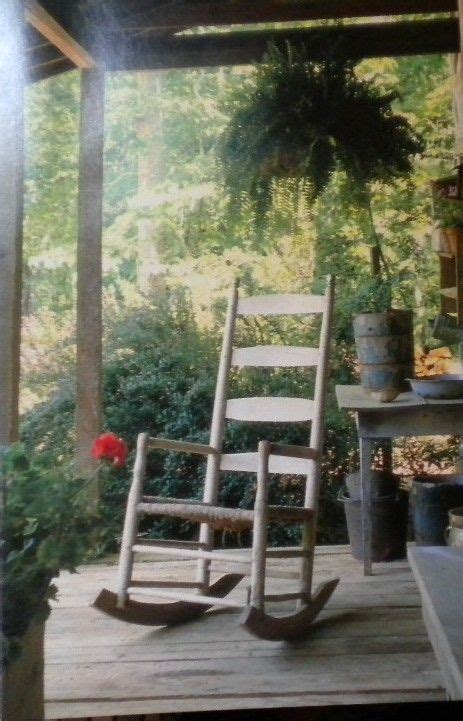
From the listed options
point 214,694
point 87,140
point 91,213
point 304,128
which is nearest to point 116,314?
point 91,213

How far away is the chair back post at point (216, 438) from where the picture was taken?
2186 millimetres

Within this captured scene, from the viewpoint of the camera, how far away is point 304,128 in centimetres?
251

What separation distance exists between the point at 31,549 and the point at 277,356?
3.82 feet

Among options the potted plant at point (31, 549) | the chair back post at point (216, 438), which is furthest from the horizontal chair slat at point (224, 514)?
the potted plant at point (31, 549)

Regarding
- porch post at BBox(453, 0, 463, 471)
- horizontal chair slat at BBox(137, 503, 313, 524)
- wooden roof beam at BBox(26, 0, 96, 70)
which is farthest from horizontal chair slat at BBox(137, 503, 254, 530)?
wooden roof beam at BBox(26, 0, 96, 70)

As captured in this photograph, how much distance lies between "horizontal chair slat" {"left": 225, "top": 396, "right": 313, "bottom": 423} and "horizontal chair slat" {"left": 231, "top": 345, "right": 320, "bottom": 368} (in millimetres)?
108

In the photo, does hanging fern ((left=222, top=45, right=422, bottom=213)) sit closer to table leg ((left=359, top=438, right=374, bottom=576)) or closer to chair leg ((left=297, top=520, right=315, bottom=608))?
table leg ((left=359, top=438, right=374, bottom=576))

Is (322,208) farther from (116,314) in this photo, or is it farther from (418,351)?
(116,314)

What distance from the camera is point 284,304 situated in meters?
2.29

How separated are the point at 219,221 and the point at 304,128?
516 millimetres

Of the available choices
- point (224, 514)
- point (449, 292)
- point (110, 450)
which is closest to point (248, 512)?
point (224, 514)

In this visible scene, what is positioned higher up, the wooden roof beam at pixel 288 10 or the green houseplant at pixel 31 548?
the wooden roof beam at pixel 288 10

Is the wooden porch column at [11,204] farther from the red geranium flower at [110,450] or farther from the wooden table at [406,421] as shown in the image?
the wooden table at [406,421]

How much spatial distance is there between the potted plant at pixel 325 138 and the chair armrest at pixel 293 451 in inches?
20.4
